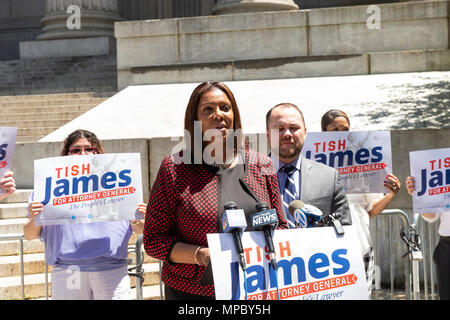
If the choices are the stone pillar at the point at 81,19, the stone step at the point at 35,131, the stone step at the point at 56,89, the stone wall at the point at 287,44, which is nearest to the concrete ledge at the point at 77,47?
the stone pillar at the point at 81,19

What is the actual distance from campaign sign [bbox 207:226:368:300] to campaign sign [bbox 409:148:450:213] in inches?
69.5

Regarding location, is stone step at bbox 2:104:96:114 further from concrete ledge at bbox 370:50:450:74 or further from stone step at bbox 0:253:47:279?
stone step at bbox 0:253:47:279

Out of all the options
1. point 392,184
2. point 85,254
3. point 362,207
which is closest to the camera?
point 85,254

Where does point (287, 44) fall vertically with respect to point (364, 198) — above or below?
above

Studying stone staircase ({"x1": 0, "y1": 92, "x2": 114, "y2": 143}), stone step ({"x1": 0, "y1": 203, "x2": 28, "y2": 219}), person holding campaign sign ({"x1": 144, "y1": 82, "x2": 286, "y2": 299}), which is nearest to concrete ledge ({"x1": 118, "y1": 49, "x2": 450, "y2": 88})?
stone staircase ({"x1": 0, "y1": 92, "x2": 114, "y2": 143})

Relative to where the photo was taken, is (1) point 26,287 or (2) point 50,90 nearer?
(1) point 26,287

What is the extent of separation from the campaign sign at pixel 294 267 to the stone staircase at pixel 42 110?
408 inches

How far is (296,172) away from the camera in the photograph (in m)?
4.07

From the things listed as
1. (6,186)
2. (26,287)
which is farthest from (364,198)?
(26,287)

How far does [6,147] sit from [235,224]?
253 centimetres

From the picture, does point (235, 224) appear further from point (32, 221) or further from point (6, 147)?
point (6, 147)

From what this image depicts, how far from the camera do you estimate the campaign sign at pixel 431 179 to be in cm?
493

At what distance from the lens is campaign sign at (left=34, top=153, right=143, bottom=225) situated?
178 inches

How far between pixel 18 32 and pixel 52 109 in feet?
45.2
